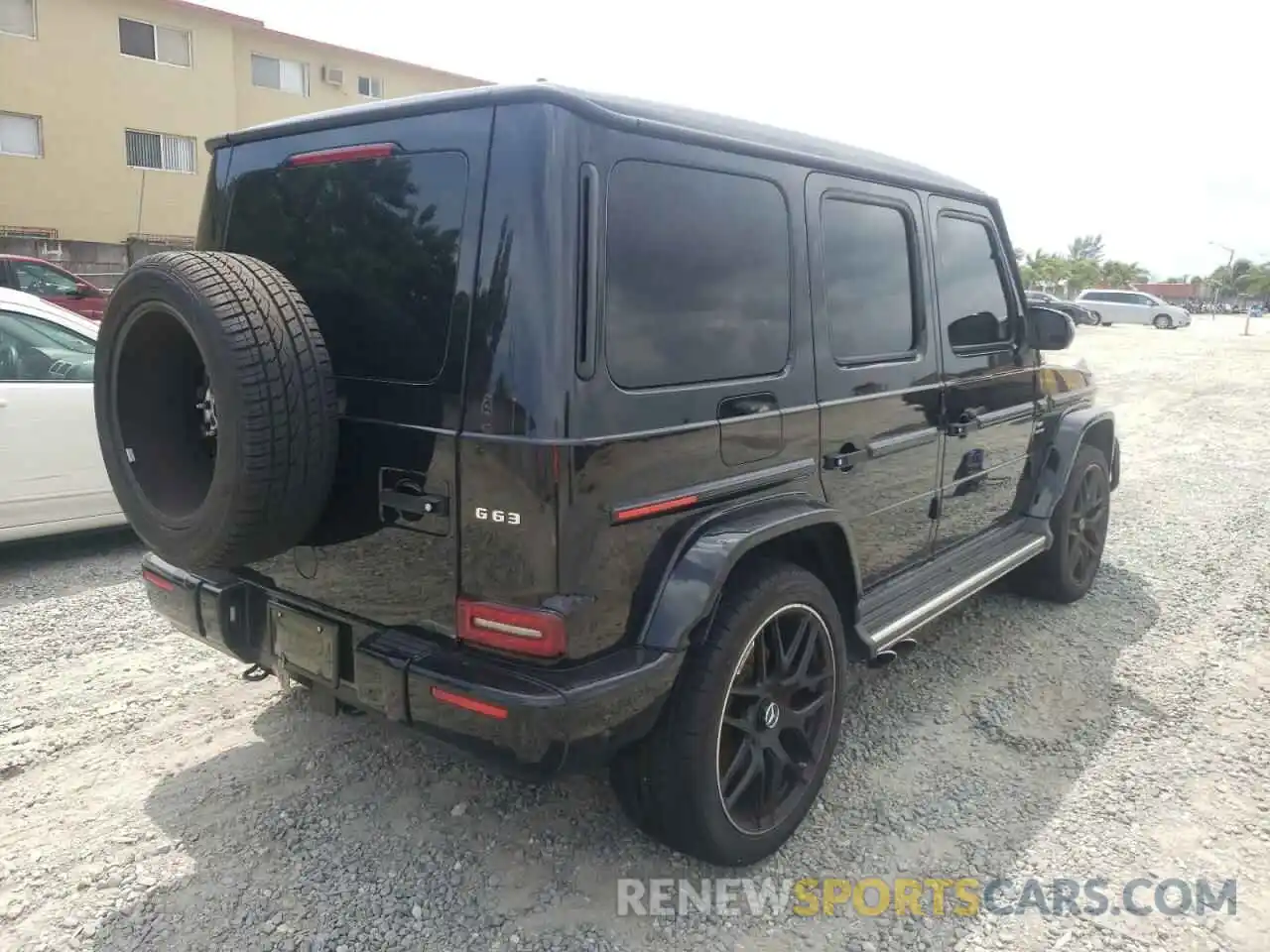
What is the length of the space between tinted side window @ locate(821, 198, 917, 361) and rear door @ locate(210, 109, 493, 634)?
1.31 metres

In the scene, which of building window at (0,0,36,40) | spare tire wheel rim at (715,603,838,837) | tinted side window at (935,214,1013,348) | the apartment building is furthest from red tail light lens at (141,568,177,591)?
building window at (0,0,36,40)

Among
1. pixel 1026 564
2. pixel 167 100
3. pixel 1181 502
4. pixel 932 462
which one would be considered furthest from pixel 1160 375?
pixel 167 100

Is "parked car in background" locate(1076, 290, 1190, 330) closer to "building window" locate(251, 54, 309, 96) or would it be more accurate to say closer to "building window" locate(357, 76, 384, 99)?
"building window" locate(357, 76, 384, 99)

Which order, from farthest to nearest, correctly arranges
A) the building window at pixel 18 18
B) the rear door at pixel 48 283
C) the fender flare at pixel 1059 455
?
the building window at pixel 18 18 → the rear door at pixel 48 283 → the fender flare at pixel 1059 455

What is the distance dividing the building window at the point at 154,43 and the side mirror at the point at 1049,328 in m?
23.7

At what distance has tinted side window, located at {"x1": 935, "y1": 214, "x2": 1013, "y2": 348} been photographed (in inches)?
151

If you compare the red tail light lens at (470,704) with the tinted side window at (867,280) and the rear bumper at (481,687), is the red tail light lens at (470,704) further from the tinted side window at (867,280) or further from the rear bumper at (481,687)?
the tinted side window at (867,280)

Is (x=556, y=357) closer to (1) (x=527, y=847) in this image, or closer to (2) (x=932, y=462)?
(1) (x=527, y=847)

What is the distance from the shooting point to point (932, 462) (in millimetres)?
3717

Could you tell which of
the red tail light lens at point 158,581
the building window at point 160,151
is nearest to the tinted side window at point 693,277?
the red tail light lens at point 158,581

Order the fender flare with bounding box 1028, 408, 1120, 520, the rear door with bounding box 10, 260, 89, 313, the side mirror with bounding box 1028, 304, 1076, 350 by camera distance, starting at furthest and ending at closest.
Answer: the rear door with bounding box 10, 260, 89, 313 → the fender flare with bounding box 1028, 408, 1120, 520 → the side mirror with bounding box 1028, 304, 1076, 350

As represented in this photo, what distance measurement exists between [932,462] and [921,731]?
1072 millimetres

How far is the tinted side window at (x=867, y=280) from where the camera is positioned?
310 cm

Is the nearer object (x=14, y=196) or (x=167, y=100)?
(x=14, y=196)
